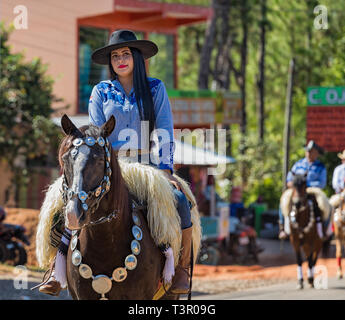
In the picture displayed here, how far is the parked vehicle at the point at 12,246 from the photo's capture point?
47.0 feet

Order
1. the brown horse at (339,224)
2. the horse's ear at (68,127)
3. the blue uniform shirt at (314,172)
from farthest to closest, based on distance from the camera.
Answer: the brown horse at (339,224) → the blue uniform shirt at (314,172) → the horse's ear at (68,127)

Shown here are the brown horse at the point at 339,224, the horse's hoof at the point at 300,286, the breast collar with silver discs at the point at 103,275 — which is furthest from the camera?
the brown horse at the point at 339,224

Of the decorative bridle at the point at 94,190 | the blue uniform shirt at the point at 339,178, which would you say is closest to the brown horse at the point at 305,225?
the blue uniform shirt at the point at 339,178

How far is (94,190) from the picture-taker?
4941 millimetres

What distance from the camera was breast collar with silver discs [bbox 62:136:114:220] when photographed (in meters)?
4.82

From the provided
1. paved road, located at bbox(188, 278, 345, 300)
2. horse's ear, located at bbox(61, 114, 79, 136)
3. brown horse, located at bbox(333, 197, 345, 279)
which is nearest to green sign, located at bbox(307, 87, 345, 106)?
brown horse, located at bbox(333, 197, 345, 279)

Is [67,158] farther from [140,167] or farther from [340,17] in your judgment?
[340,17]

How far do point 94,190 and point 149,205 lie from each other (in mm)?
943

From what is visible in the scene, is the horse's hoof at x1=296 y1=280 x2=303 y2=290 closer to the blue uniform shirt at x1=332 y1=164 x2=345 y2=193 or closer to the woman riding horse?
the blue uniform shirt at x1=332 y1=164 x2=345 y2=193

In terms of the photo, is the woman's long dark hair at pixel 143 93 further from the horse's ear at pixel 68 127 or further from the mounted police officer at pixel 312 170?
the mounted police officer at pixel 312 170

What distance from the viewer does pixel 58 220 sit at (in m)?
5.88

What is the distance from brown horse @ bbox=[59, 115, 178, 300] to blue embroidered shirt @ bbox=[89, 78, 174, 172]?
56 centimetres
